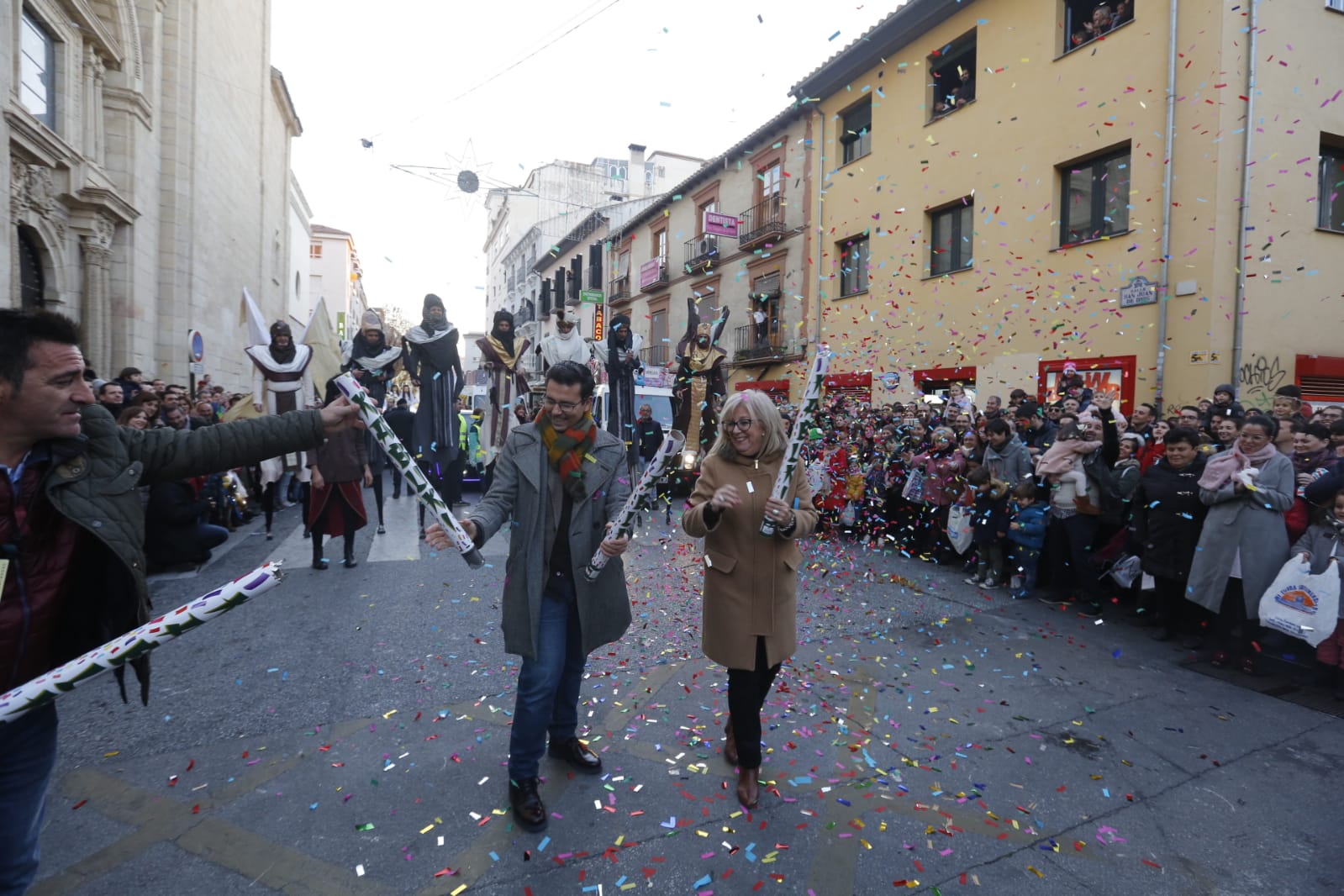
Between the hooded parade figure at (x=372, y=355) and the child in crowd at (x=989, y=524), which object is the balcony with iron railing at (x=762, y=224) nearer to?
the child in crowd at (x=989, y=524)

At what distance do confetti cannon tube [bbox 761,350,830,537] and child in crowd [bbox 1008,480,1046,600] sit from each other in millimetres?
4873

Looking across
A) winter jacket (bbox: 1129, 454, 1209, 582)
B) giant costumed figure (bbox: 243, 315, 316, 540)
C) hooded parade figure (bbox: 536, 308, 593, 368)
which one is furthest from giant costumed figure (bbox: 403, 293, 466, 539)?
winter jacket (bbox: 1129, 454, 1209, 582)

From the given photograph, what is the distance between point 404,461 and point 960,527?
6723mm

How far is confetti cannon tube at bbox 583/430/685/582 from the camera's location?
293 cm

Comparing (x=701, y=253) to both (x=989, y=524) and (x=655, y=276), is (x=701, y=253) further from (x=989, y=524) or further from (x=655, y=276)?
(x=989, y=524)

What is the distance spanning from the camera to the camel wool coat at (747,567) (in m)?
3.14

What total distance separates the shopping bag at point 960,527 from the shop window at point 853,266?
1004 centimetres

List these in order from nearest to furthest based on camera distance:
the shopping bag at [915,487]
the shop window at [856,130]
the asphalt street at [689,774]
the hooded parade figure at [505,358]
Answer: the asphalt street at [689,774] < the hooded parade figure at [505,358] < the shopping bag at [915,487] < the shop window at [856,130]

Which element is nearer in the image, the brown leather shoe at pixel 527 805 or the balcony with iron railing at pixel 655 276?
the brown leather shoe at pixel 527 805

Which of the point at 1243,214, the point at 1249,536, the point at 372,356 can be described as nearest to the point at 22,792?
the point at 372,356

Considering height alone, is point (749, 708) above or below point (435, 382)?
below

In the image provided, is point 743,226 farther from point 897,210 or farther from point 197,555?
point 197,555

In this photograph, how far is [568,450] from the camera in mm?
3109

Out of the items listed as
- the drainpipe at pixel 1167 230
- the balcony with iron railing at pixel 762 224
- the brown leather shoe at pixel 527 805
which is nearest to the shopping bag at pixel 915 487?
the drainpipe at pixel 1167 230
